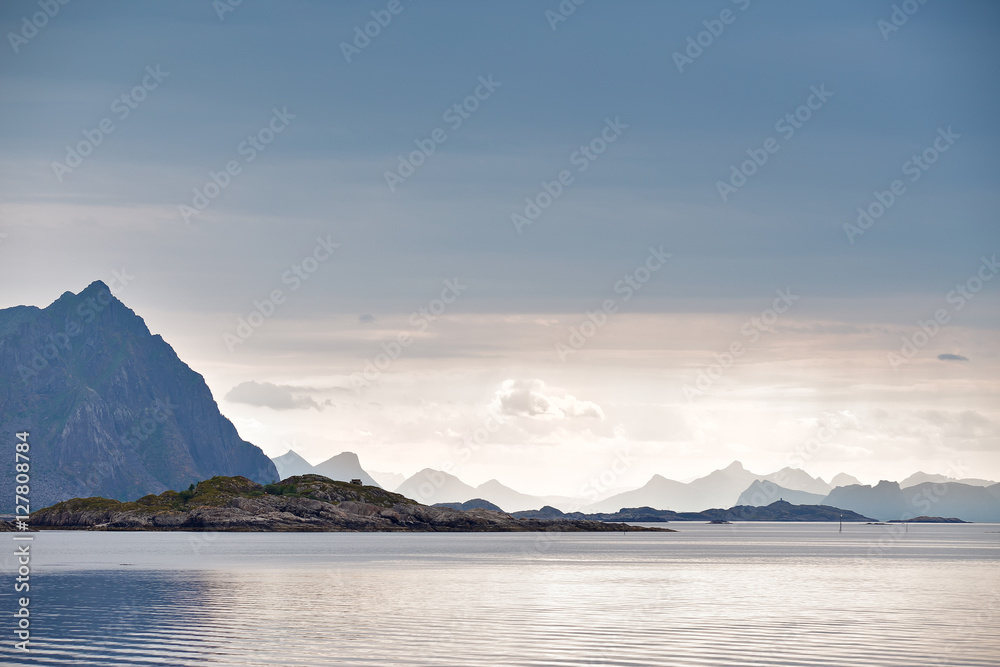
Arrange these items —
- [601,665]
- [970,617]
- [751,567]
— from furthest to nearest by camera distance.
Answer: [751,567] < [970,617] < [601,665]

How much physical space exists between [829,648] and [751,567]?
351ft

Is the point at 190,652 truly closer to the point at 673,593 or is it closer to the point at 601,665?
the point at 601,665

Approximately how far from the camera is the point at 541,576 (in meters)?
143

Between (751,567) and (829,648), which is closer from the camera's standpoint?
(829,648)

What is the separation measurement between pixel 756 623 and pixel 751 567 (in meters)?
93.6

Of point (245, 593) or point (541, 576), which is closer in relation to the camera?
point (245, 593)

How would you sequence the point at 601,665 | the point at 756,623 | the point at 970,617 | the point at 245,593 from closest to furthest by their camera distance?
the point at 601,665 → the point at 756,623 → the point at 970,617 → the point at 245,593

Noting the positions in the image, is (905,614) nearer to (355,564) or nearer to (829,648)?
(829,648)

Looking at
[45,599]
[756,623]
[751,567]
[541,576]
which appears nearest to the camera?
[756,623]

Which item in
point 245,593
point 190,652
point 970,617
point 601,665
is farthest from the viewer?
point 245,593

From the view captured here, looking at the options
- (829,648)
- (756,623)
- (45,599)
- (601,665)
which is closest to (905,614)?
(756,623)

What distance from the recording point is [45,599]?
335 ft

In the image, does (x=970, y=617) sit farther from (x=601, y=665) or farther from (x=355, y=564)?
(x=355, y=564)

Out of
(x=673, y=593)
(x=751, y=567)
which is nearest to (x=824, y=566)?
(x=751, y=567)
